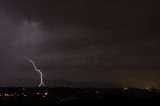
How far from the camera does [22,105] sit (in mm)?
113812

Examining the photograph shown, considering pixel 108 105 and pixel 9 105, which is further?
pixel 108 105

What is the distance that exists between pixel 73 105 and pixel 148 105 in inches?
855

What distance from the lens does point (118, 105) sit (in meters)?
118

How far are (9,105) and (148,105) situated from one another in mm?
39494

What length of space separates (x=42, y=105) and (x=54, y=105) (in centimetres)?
370

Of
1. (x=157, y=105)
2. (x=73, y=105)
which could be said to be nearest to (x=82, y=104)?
(x=73, y=105)

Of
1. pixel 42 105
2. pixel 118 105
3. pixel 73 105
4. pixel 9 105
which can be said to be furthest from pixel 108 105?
pixel 9 105

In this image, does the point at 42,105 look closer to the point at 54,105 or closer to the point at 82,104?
the point at 54,105

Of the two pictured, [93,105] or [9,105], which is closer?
[9,105]

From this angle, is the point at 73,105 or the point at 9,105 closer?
the point at 9,105

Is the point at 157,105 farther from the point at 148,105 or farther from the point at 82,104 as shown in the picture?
the point at 82,104

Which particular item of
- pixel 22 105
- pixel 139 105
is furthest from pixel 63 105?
pixel 139 105

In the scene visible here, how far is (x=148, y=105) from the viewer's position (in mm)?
116812

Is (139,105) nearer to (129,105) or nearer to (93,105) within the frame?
(129,105)
